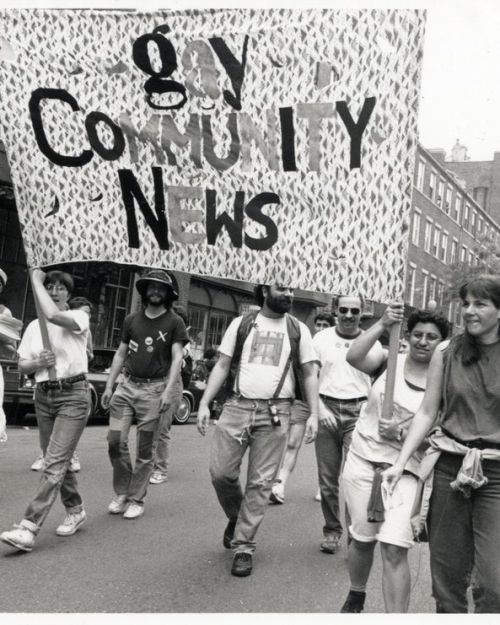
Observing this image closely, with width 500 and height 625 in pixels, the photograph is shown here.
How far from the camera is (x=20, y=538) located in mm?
5215

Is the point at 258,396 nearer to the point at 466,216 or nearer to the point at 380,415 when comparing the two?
the point at 380,415

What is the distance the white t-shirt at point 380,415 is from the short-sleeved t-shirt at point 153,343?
251 cm

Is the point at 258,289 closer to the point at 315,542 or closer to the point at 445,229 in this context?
the point at 315,542

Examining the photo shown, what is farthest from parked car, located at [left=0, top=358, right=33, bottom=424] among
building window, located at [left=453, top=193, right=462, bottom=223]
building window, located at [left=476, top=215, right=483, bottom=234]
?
building window, located at [left=476, top=215, right=483, bottom=234]

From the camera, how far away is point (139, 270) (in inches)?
951

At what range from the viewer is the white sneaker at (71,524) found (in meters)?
5.85

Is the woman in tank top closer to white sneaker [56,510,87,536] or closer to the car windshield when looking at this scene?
white sneaker [56,510,87,536]

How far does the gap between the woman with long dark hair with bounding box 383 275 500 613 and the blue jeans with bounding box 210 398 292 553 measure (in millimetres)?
1775

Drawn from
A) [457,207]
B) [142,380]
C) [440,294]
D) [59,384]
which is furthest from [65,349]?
[457,207]

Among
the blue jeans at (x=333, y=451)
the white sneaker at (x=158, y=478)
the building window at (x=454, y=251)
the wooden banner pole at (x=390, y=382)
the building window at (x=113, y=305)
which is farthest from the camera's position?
the building window at (x=454, y=251)

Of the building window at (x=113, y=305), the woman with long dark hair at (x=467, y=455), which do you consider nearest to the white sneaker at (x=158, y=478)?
the woman with long dark hair at (x=467, y=455)

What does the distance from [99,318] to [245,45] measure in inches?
727

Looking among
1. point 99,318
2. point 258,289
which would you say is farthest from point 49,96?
point 99,318

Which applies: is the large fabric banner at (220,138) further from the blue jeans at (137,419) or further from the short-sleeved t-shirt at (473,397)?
the blue jeans at (137,419)
